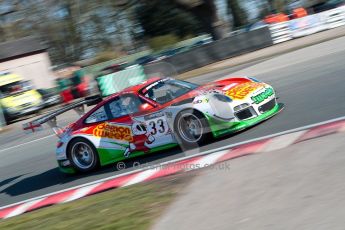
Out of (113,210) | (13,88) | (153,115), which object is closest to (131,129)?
(153,115)

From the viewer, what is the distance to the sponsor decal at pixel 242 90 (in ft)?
29.0

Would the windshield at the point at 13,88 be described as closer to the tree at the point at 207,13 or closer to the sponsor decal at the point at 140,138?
the tree at the point at 207,13

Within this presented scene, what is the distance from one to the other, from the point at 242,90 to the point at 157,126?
4.74 feet

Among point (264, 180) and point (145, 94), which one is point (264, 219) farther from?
point (145, 94)

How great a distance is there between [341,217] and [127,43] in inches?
1773

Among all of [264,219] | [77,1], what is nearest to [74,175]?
[264,219]

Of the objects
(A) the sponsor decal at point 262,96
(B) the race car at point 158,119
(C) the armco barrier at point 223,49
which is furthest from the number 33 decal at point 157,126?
(C) the armco barrier at point 223,49

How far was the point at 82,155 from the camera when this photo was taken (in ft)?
32.8

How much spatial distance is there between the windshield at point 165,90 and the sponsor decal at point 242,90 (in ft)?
2.39

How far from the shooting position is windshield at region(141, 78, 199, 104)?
9266 mm

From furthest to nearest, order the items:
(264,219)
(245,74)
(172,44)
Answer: (172,44) < (245,74) < (264,219)

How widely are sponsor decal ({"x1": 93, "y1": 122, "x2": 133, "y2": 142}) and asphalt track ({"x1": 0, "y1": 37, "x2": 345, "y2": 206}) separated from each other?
463mm

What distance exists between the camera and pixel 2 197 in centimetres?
978

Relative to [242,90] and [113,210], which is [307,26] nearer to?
[242,90]
